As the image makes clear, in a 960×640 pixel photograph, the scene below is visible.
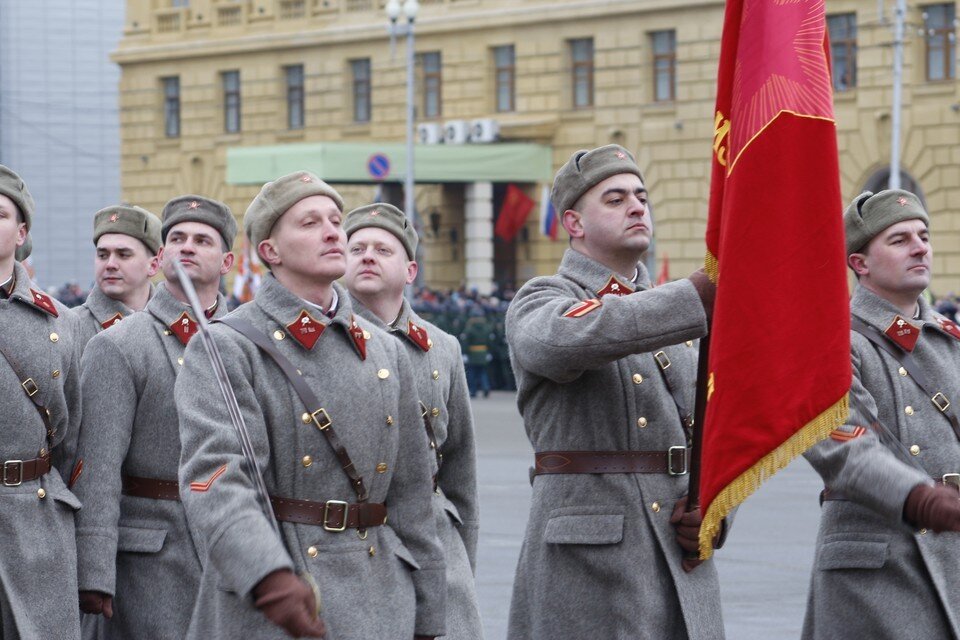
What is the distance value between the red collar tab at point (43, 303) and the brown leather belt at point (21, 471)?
0.55 meters

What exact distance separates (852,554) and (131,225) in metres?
3.39

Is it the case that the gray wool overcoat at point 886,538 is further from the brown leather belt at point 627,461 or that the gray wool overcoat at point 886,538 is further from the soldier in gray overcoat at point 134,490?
the soldier in gray overcoat at point 134,490

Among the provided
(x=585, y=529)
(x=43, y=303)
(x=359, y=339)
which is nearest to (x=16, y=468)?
Result: (x=43, y=303)

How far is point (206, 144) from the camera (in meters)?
50.1

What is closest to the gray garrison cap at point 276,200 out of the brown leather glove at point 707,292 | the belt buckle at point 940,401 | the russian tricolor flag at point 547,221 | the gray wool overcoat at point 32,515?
the brown leather glove at point 707,292

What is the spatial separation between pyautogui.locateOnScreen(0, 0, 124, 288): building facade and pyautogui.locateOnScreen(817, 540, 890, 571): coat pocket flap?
157 feet

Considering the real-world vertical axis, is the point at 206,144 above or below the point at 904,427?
above

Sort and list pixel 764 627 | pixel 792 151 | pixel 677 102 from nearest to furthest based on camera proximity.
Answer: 1. pixel 792 151
2. pixel 764 627
3. pixel 677 102

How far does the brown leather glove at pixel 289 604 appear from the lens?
5051 millimetres

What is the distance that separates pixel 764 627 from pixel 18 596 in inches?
188

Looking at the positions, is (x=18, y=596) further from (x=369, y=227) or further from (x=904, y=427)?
(x=904, y=427)

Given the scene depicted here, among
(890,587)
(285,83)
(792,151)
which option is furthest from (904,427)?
(285,83)

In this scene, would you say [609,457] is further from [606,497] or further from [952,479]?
[952,479]

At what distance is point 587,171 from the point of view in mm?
6438
